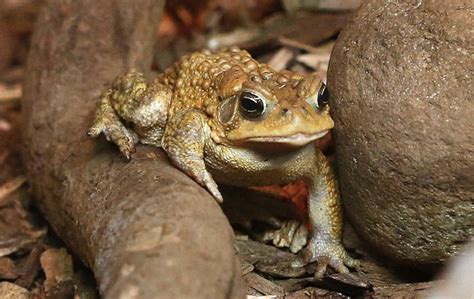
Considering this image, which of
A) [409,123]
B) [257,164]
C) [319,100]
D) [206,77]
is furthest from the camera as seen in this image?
[206,77]

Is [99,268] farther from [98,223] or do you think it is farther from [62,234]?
[62,234]

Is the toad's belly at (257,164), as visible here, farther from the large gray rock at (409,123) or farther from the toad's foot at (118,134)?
the toad's foot at (118,134)

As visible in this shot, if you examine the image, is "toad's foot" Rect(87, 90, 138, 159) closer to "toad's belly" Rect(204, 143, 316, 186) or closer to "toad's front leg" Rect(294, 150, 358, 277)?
"toad's belly" Rect(204, 143, 316, 186)

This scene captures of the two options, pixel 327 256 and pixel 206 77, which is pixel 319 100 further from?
pixel 327 256

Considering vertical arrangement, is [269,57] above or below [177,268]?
below

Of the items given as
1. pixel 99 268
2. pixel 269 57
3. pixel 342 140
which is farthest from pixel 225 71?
pixel 269 57

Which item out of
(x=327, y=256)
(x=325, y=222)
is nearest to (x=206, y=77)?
(x=325, y=222)
